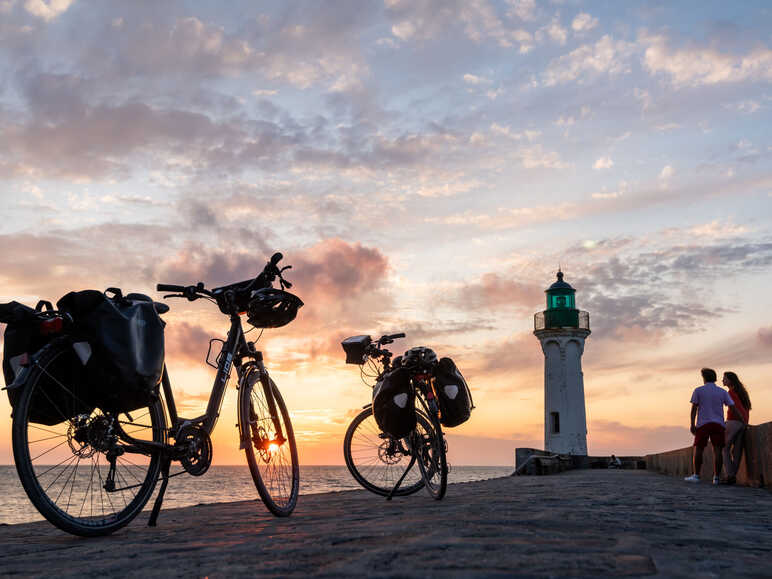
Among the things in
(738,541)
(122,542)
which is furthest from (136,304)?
(738,541)

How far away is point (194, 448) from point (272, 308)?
1253mm

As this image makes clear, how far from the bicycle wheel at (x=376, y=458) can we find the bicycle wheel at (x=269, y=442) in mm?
1492

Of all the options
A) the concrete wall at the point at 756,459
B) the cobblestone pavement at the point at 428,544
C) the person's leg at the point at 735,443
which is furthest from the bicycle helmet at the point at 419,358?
the person's leg at the point at 735,443

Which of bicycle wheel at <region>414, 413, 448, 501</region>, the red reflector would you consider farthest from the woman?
the red reflector

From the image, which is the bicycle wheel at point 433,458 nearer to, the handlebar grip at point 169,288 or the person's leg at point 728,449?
the handlebar grip at point 169,288

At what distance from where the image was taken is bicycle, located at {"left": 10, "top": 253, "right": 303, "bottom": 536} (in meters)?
4.01

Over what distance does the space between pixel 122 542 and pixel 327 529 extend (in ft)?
3.57

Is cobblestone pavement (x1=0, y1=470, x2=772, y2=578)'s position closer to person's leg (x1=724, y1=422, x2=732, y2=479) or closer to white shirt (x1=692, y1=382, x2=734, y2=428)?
person's leg (x1=724, y1=422, x2=732, y2=479)

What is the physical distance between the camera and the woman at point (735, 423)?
10789 millimetres

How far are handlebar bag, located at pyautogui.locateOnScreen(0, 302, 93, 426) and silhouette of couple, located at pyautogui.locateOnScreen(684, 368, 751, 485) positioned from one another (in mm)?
9654

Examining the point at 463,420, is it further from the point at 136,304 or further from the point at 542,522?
the point at 136,304

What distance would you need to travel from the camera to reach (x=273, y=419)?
19.1 feet

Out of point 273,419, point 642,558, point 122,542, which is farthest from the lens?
point 273,419

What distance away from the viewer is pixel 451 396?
6.45 m
